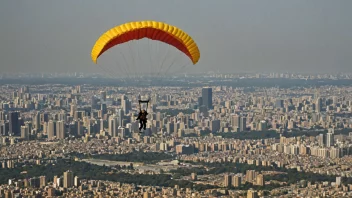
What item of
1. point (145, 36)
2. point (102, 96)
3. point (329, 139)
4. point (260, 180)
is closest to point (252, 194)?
point (260, 180)

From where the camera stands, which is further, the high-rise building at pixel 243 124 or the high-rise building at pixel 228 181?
the high-rise building at pixel 243 124

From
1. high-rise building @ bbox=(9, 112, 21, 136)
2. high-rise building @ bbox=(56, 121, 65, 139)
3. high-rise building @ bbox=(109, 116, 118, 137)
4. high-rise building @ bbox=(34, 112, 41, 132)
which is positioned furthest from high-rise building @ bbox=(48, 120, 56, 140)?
high-rise building @ bbox=(109, 116, 118, 137)

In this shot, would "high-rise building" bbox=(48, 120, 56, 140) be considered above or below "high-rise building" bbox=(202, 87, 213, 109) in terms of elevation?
below

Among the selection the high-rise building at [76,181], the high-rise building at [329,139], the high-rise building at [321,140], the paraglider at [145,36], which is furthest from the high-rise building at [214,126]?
the paraglider at [145,36]

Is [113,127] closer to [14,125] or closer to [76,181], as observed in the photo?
[14,125]

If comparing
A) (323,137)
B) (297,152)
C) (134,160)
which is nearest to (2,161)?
(134,160)

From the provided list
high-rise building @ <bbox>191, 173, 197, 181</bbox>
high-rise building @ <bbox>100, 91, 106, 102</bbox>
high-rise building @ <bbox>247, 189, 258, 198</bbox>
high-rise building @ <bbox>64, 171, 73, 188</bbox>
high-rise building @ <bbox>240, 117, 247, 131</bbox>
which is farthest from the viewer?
high-rise building @ <bbox>100, 91, 106, 102</bbox>

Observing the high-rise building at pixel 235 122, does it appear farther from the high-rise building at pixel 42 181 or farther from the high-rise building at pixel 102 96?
the high-rise building at pixel 42 181

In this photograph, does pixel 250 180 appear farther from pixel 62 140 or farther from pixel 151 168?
pixel 62 140

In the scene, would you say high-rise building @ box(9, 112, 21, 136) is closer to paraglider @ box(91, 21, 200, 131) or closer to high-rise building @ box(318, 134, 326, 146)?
high-rise building @ box(318, 134, 326, 146)

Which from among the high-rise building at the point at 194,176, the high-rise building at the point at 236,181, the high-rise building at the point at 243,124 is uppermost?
the high-rise building at the point at 243,124
